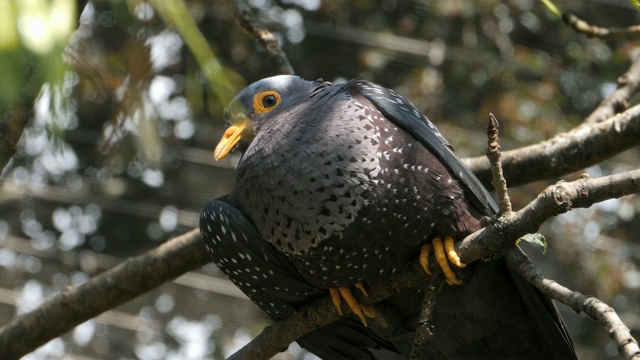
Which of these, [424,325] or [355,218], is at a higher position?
[355,218]

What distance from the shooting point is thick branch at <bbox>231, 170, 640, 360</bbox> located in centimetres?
230

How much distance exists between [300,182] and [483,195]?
601mm

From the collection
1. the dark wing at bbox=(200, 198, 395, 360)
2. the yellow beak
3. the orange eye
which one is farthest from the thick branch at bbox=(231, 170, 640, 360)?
the orange eye

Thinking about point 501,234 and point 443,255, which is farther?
point 443,255

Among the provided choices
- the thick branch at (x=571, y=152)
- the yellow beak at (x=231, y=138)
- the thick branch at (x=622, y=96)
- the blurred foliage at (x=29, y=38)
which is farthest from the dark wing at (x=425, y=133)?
the blurred foliage at (x=29, y=38)

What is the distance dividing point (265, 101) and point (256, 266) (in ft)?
2.07

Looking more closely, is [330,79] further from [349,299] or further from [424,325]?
[424,325]

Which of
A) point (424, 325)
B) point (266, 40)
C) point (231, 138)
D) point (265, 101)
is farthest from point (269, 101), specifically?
point (424, 325)

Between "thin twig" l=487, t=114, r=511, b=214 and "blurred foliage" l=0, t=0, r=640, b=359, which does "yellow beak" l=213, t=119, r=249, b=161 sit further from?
"blurred foliage" l=0, t=0, r=640, b=359

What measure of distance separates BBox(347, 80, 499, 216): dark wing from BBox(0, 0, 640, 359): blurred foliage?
2.48m

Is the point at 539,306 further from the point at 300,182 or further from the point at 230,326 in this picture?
the point at 230,326

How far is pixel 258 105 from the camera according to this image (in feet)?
11.1

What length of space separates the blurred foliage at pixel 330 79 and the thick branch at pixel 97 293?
173cm

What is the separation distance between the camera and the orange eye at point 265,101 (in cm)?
337
